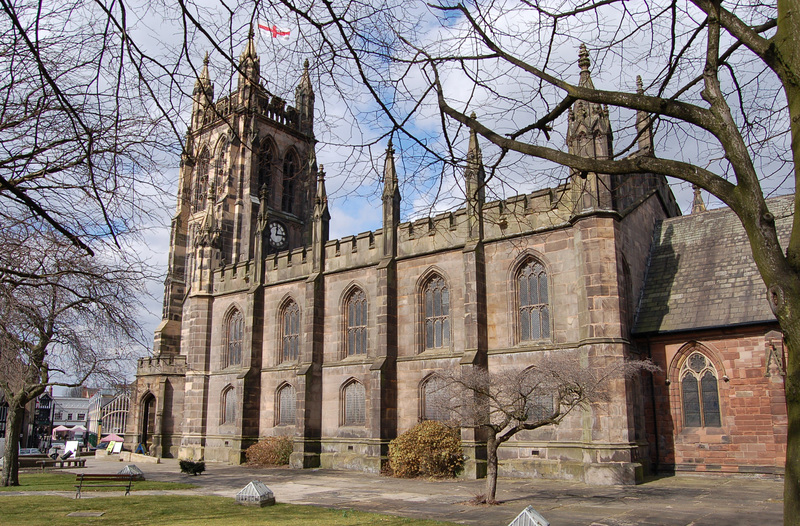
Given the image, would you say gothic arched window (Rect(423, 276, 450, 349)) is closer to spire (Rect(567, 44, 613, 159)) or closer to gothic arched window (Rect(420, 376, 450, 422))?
gothic arched window (Rect(420, 376, 450, 422))

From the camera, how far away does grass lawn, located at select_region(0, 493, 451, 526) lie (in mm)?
11242

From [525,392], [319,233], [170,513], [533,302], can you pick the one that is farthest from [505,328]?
[170,513]

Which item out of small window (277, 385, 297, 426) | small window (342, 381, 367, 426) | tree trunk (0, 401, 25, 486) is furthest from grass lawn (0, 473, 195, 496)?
small window (277, 385, 297, 426)

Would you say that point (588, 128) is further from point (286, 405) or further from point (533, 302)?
point (286, 405)

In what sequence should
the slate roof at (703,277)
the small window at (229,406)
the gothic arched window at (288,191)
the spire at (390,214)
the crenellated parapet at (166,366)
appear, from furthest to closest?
1. the gothic arched window at (288,191)
2. the crenellated parapet at (166,366)
3. the small window at (229,406)
4. the spire at (390,214)
5. the slate roof at (703,277)

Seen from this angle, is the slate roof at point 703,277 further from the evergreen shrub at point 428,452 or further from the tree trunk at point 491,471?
the tree trunk at point 491,471

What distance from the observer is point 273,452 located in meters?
26.4

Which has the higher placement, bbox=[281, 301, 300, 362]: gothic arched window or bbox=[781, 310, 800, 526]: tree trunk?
bbox=[281, 301, 300, 362]: gothic arched window

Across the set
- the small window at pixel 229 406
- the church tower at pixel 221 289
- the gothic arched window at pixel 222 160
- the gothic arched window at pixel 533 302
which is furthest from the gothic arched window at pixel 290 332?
the gothic arched window at pixel 222 160

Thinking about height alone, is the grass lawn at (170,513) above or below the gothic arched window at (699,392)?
below

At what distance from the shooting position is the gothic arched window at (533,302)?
21.0 meters

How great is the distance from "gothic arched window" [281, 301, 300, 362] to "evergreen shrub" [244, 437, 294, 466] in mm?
3902

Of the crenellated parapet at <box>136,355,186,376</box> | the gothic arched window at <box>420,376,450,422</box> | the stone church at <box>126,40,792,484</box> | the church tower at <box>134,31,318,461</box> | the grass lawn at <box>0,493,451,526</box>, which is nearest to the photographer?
the grass lawn at <box>0,493,451,526</box>

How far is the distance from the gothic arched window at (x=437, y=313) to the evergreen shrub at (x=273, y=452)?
7.95 meters
